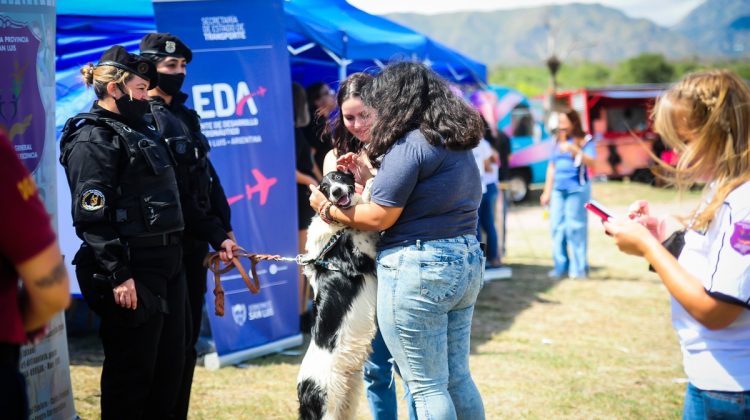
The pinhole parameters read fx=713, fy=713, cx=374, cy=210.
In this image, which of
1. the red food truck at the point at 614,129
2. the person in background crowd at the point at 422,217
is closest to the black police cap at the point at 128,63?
the person in background crowd at the point at 422,217

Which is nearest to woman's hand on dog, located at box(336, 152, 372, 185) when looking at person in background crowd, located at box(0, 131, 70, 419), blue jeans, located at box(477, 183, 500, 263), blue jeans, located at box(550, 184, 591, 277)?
person in background crowd, located at box(0, 131, 70, 419)

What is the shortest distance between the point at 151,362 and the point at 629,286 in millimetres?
6870

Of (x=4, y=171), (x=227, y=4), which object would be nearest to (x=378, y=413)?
(x=4, y=171)

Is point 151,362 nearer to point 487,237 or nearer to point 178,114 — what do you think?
point 178,114

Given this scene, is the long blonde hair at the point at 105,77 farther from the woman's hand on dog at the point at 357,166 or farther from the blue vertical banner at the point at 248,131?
the blue vertical banner at the point at 248,131

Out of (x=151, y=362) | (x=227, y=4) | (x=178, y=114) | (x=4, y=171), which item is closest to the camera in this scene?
(x=4, y=171)

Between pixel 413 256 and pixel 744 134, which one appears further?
pixel 413 256

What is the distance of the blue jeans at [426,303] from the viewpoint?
2.81 m

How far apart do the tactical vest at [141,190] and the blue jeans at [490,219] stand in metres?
6.47

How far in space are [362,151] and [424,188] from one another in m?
0.51

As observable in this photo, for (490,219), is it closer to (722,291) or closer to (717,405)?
(717,405)

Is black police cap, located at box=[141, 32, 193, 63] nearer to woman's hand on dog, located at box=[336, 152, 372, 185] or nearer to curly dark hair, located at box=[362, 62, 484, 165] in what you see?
woman's hand on dog, located at box=[336, 152, 372, 185]

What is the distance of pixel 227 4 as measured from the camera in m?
5.02

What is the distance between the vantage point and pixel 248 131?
5.23m
